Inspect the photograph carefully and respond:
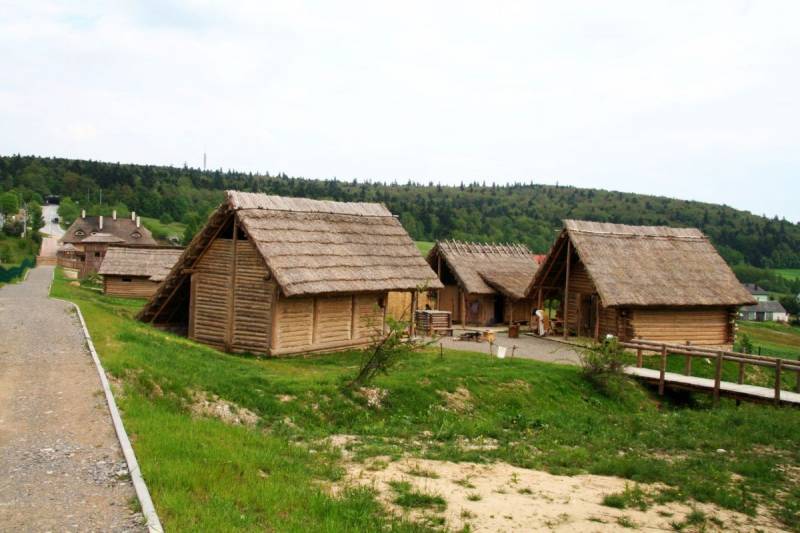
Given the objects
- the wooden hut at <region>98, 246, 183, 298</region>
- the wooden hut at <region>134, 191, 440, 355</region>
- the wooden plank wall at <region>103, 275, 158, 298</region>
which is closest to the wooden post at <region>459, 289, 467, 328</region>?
the wooden hut at <region>134, 191, 440, 355</region>

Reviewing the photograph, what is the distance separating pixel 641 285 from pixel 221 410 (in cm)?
2062

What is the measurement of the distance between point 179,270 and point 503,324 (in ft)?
65.9

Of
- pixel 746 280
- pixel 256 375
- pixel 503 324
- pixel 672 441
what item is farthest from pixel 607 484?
pixel 746 280

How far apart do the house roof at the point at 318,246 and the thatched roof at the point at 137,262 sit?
73.3ft

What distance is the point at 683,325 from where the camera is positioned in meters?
30.8

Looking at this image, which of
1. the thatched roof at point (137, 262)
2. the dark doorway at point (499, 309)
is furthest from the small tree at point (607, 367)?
the thatched roof at point (137, 262)

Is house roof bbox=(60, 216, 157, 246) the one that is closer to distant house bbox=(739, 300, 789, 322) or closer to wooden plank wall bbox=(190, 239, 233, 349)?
wooden plank wall bbox=(190, 239, 233, 349)

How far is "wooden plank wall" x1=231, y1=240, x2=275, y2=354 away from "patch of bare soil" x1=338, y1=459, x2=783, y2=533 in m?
12.3

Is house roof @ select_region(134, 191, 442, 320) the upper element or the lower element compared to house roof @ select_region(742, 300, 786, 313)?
upper

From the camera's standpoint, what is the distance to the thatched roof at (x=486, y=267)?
1460 inches

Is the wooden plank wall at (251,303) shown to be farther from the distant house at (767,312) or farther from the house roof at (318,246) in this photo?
the distant house at (767,312)

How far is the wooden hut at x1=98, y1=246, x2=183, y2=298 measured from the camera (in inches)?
1855

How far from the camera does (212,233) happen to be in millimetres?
24062

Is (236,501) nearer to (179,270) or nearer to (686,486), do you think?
(686,486)
